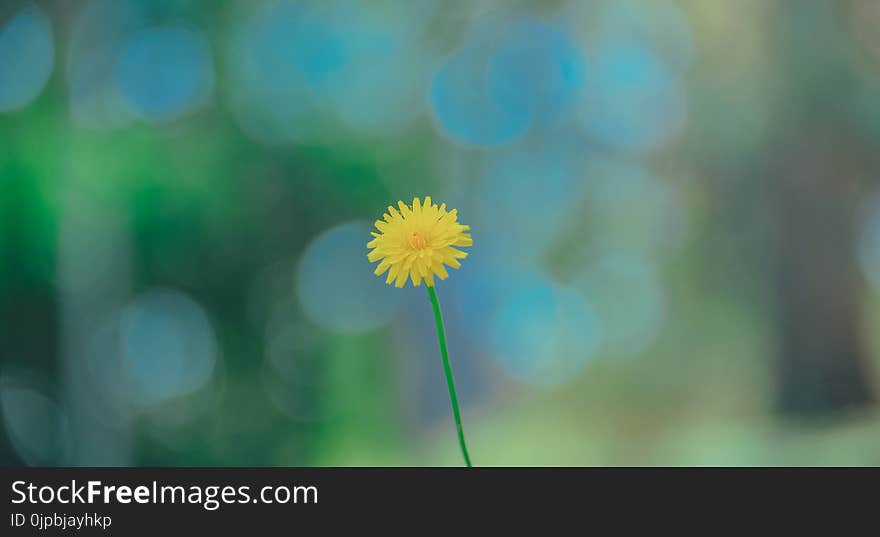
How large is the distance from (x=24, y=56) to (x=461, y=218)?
837 millimetres

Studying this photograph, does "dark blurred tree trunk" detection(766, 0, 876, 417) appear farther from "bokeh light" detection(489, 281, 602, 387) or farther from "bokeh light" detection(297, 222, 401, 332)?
"bokeh light" detection(297, 222, 401, 332)

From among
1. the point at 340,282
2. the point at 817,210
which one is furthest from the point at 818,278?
the point at 340,282

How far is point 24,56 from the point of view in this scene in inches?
57.4

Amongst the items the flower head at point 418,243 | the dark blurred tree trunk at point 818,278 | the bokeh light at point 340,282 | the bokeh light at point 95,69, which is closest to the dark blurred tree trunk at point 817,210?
the dark blurred tree trunk at point 818,278

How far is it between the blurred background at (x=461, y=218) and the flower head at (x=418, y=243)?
2.61 ft

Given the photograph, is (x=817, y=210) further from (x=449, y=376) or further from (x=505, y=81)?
(x=449, y=376)

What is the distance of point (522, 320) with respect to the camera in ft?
4.62

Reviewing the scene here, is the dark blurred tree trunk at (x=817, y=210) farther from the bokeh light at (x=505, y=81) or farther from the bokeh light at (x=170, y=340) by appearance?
the bokeh light at (x=170, y=340)

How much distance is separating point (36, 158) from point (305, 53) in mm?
515

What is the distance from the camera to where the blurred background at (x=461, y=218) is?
1.39 metres
